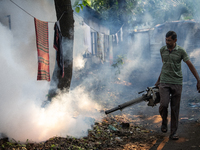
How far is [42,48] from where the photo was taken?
4820 millimetres

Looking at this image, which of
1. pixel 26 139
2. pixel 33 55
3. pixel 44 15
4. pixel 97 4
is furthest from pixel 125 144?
pixel 97 4

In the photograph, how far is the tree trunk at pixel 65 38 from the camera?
18.7 ft

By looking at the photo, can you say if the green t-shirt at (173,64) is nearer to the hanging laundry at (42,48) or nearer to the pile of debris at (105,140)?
the pile of debris at (105,140)

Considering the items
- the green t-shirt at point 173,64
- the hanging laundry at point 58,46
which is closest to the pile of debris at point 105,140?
the green t-shirt at point 173,64

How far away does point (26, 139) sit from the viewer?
3857 millimetres

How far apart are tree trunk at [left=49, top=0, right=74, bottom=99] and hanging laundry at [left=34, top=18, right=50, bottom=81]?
867mm

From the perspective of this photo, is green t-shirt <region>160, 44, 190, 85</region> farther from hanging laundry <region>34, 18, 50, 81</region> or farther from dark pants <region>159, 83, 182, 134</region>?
hanging laundry <region>34, 18, 50, 81</region>

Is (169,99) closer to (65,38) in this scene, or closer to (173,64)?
(173,64)

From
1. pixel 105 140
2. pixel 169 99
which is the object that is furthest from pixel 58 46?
pixel 169 99

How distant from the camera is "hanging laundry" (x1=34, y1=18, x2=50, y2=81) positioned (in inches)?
184

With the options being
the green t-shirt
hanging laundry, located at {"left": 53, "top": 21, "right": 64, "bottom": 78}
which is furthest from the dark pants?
hanging laundry, located at {"left": 53, "top": 21, "right": 64, "bottom": 78}

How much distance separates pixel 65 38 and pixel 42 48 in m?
1.16

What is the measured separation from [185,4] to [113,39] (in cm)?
997

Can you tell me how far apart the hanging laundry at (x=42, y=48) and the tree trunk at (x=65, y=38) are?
0.87 meters
